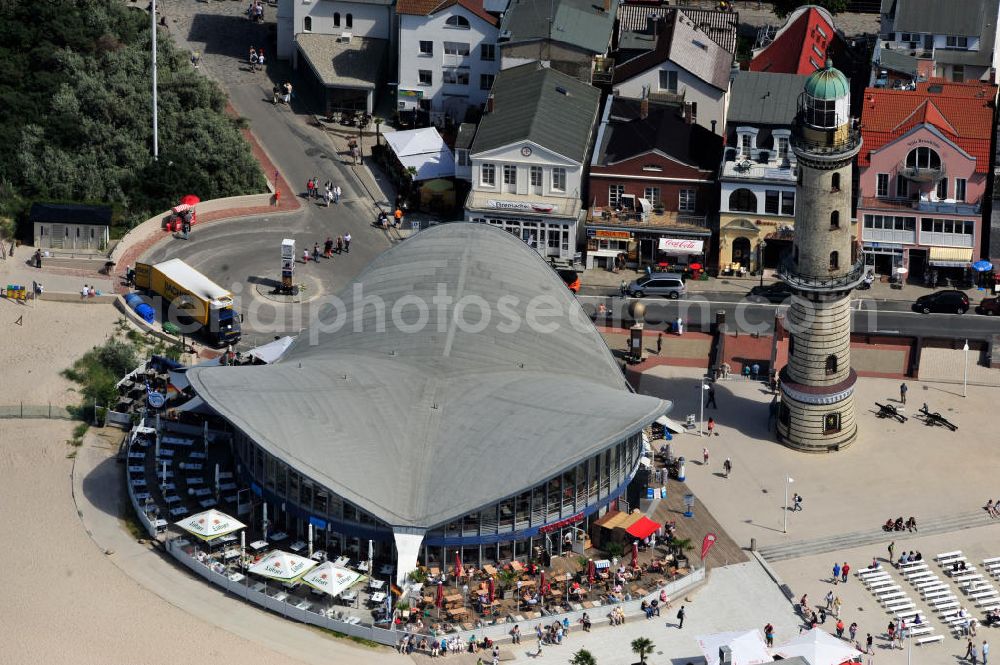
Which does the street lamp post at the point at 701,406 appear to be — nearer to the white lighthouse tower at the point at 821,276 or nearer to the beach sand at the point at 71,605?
the white lighthouse tower at the point at 821,276

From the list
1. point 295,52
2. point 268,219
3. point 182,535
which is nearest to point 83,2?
point 295,52

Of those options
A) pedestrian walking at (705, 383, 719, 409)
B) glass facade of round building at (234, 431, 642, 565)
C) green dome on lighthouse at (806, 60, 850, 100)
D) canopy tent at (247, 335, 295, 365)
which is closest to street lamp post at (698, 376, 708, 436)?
pedestrian walking at (705, 383, 719, 409)

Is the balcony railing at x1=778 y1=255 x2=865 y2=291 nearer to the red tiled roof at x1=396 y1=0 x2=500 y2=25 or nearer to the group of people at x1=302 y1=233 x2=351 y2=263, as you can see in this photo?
the group of people at x1=302 y1=233 x2=351 y2=263

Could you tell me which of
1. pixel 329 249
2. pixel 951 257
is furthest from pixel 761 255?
pixel 329 249

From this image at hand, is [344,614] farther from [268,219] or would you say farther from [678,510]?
[268,219]

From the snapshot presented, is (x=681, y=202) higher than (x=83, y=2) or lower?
lower

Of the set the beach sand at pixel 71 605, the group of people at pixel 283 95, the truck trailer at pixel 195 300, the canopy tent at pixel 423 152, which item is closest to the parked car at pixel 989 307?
the canopy tent at pixel 423 152

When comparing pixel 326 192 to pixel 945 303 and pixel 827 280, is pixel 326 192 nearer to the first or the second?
pixel 945 303
